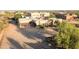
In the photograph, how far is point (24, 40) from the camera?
1994mm

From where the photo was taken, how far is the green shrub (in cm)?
196

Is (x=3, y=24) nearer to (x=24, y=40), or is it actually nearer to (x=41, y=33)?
(x=24, y=40)

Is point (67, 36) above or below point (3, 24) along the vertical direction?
below

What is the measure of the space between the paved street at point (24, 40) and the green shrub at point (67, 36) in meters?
0.15

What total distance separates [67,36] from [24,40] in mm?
438

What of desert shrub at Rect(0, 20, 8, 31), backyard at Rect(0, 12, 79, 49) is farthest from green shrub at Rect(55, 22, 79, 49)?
desert shrub at Rect(0, 20, 8, 31)

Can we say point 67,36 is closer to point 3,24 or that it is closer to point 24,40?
point 24,40

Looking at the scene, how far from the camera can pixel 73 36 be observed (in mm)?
1971

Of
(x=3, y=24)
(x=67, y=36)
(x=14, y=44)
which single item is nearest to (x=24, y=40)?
(x=14, y=44)

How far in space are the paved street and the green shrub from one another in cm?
15

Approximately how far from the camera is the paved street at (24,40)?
199cm

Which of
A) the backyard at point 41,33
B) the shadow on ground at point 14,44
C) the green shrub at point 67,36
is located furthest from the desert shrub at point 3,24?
the green shrub at point 67,36
